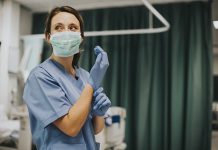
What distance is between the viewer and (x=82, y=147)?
106 cm

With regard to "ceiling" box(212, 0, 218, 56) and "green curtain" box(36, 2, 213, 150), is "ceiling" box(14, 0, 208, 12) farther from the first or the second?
"ceiling" box(212, 0, 218, 56)

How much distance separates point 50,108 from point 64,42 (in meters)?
0.30

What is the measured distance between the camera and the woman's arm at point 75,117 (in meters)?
0.97

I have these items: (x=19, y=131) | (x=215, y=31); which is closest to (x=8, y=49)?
(x=19, y=131)

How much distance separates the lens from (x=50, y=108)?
40.6 inches

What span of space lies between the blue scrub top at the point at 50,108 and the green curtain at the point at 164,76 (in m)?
2.63

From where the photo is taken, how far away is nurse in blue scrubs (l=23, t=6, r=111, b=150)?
999 millimetres

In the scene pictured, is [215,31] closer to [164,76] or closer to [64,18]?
[164,76]

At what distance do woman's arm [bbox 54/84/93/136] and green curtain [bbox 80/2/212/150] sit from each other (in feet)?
9.00

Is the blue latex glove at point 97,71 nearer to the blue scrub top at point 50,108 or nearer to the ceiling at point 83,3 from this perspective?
the blue scrub top at point 50,108

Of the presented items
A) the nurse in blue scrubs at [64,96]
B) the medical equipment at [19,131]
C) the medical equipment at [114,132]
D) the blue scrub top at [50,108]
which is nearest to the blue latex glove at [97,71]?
the nurse in blue scrubs at [64,96]

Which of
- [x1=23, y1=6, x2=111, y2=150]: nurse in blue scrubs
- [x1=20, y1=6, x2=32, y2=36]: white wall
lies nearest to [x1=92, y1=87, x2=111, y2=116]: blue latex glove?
[x1=23, y1=6, x2=111, y2=150]: nurse in blue scrubs

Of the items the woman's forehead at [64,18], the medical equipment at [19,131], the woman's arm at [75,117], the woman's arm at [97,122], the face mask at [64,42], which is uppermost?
the woman's forehead at [64,18]

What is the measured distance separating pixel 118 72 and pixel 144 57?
0.41 metres
